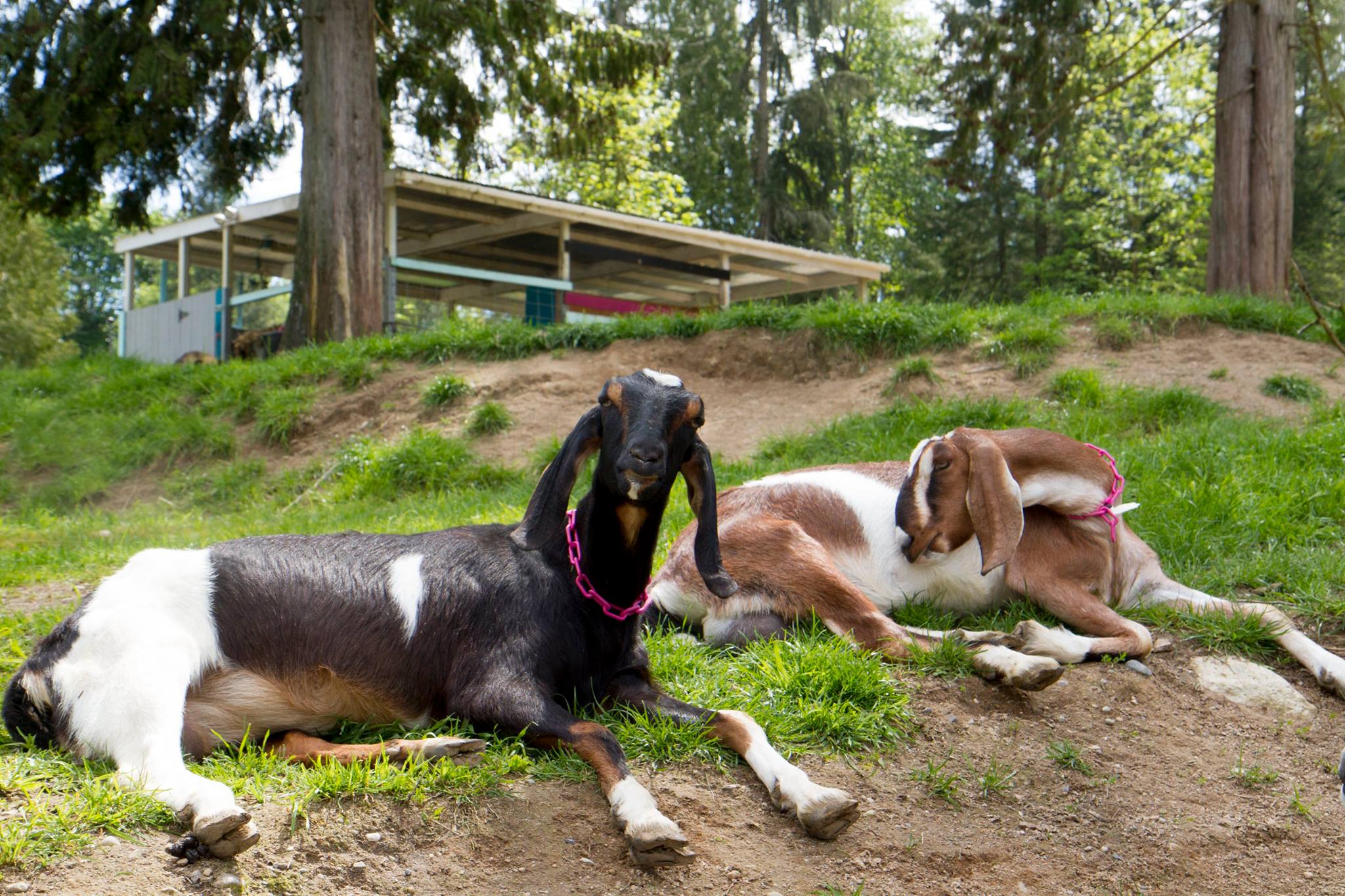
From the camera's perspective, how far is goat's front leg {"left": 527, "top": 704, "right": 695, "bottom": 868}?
112 inches

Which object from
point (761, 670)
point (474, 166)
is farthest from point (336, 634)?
point (474, 166)

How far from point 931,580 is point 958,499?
386 mm

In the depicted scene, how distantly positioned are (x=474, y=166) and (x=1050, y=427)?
11.5 m

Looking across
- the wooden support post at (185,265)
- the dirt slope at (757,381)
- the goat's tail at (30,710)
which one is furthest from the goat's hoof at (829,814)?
the wooden support post at (185,265)

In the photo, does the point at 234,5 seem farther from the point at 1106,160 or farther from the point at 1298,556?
the point at 1106,160

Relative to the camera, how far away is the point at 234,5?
13.2m

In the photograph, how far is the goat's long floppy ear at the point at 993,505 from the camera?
4.36m

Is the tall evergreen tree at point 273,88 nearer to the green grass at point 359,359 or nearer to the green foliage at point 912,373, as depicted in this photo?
the green grass at point 359,359

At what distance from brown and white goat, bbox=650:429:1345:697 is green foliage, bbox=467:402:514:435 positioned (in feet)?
16.2

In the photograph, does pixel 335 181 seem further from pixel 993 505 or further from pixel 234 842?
pixel 234 842

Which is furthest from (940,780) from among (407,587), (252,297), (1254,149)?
(252,297)

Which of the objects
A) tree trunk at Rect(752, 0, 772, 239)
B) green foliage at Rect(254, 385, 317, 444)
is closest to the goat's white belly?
green foliage at Rect(254, 385, 317, 444)

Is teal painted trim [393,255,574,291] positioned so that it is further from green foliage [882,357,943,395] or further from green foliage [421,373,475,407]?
green foliage [882,357,943,395]

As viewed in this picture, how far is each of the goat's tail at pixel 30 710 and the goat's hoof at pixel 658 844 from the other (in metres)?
1.69
